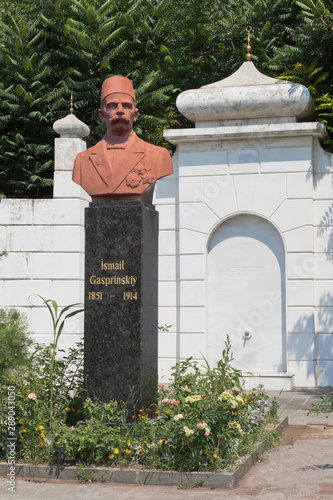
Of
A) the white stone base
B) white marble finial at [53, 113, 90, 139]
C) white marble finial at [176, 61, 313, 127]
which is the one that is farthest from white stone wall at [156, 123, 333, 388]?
white marble finial at [53, 113, 90, 139]

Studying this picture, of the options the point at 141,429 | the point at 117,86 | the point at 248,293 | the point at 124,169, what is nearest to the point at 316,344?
the point at 248,293

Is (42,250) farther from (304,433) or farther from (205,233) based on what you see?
(304,433)

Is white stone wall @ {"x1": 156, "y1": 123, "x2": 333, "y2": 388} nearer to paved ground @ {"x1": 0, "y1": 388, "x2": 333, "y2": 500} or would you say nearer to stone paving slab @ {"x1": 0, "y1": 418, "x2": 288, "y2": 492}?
paved ground @ {"x1": 0, "y1": 388, "x2": 333, "y2": 500}

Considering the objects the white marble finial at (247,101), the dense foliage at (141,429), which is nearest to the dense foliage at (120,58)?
the white marble finial at (247,101)

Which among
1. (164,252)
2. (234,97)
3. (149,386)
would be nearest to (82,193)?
(164,252)

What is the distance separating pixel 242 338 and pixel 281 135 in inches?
126

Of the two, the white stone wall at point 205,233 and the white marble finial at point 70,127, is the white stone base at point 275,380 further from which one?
the white marble finial at point 70,127

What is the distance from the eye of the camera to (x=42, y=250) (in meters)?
11.7

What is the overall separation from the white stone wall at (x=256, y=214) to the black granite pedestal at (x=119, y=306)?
407cm

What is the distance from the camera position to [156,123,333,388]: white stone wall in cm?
1103

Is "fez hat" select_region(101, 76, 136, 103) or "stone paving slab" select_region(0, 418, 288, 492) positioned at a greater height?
"fez hat" select_region(101, 76, 136, 103)

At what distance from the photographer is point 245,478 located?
20.7ft

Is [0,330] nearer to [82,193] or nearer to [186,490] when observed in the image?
[186,490]

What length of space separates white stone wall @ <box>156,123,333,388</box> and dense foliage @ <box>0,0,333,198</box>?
1.45 meters
